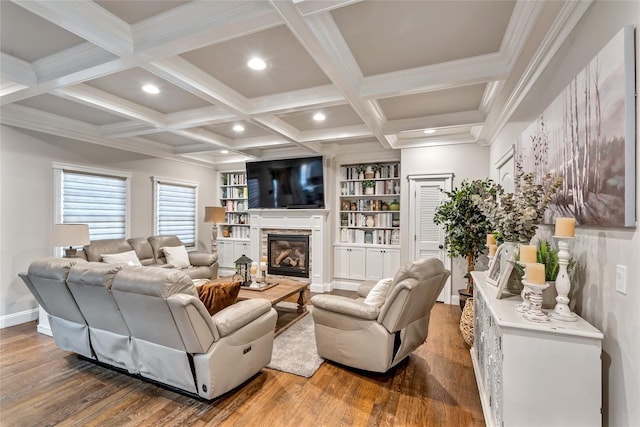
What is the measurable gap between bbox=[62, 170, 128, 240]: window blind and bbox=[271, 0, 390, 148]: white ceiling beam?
4256mm

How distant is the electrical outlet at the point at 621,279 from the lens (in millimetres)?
1238

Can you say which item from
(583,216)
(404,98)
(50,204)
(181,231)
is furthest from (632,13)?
(181,231)

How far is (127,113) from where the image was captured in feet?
11.7

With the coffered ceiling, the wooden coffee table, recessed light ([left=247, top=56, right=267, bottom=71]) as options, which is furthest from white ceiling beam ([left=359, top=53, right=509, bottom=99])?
the wooden coffee table

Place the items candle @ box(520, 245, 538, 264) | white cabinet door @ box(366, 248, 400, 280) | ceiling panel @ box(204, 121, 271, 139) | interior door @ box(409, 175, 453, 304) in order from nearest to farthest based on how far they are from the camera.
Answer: candle @ box(520, 245, 538, 264) → ceiling panel @ box(204, 121, 271, 139) → interior door @ box(409, 175, 453, 304) → white cabinet door @ box(366, 248, 400, 280)

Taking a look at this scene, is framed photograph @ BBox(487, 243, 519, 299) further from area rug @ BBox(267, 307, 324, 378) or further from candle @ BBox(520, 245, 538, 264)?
area rug @ BBox(267, 307, 324, 378)

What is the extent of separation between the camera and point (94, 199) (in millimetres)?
4637

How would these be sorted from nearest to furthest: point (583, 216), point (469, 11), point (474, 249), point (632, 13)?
point (632, 13), point (583, 216), point (469, 11), point (474, 249)

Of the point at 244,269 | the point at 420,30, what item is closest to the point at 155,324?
the point at 244,269

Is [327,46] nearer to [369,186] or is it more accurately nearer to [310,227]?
[369,186]

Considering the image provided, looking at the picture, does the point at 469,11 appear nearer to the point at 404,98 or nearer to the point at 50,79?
the point at 404,98

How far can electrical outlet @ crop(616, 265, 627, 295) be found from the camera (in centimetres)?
124

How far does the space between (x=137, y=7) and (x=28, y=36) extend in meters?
1.07

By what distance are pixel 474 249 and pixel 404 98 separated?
2042mm
